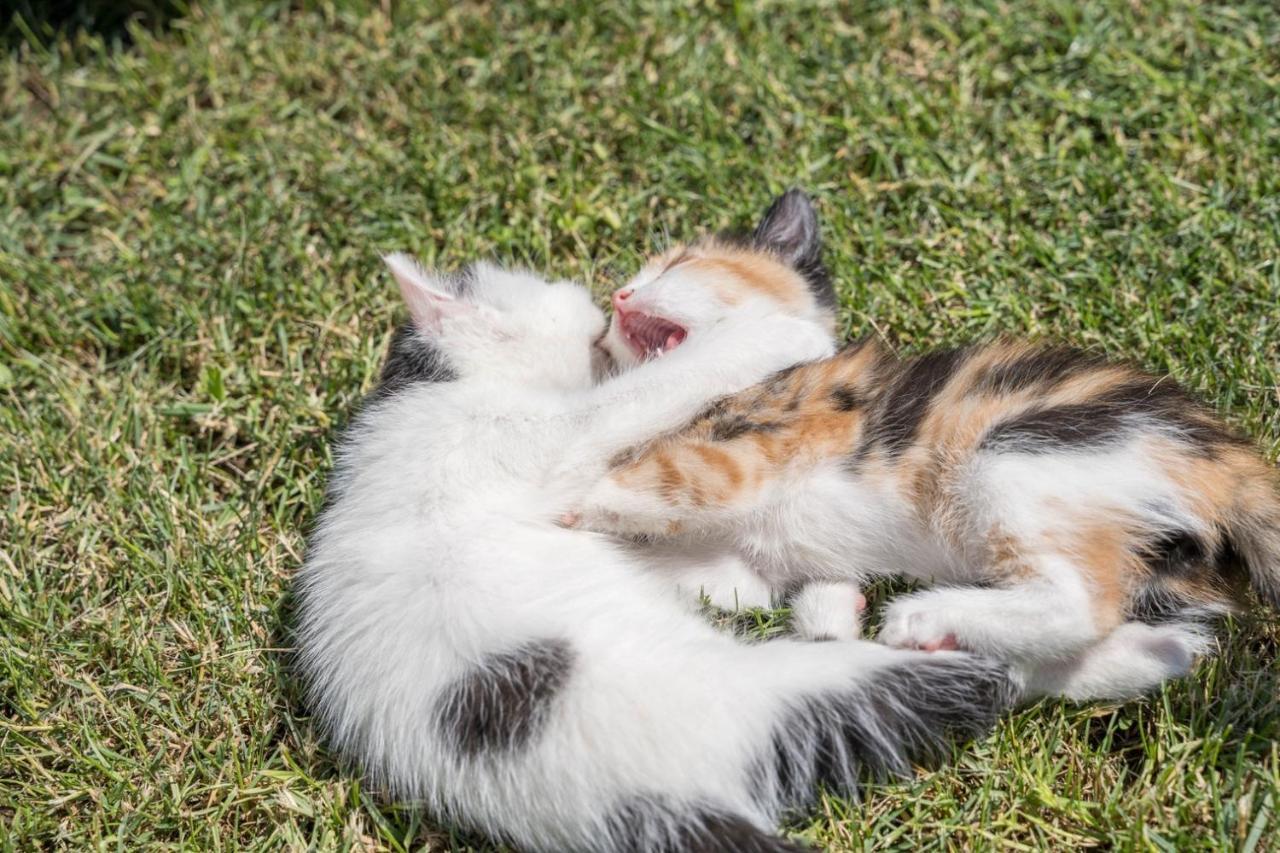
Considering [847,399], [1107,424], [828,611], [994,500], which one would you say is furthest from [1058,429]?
[828,611]

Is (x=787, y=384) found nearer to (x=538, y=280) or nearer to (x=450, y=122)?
(x=538, y=280)

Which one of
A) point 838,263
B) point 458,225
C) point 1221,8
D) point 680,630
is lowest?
point 680,630

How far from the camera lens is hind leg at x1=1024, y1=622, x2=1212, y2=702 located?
241 centimetres

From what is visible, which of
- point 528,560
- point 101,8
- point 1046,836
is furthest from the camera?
point 101,8

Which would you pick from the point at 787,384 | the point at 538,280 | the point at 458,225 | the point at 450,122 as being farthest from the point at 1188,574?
the point at 450,122

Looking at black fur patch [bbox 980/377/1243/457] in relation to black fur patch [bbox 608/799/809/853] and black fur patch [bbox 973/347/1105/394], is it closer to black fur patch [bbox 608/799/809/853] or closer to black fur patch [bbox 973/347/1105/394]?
black fur patch [bbox 973/347/1105/394]

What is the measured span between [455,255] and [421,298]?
725 mm

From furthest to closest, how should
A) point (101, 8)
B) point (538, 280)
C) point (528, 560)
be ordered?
point (101, 8), point (538, 280), point (528, 560)

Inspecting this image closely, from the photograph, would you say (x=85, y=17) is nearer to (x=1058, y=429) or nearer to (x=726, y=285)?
(x=726, y=285)

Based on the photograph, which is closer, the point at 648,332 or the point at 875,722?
the point at 875,722

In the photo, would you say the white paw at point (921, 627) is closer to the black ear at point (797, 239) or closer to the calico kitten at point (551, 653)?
the calico kitten at point (551, 653)

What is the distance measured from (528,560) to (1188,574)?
142cm

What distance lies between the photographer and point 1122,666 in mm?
2420

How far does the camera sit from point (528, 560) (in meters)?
2.56
